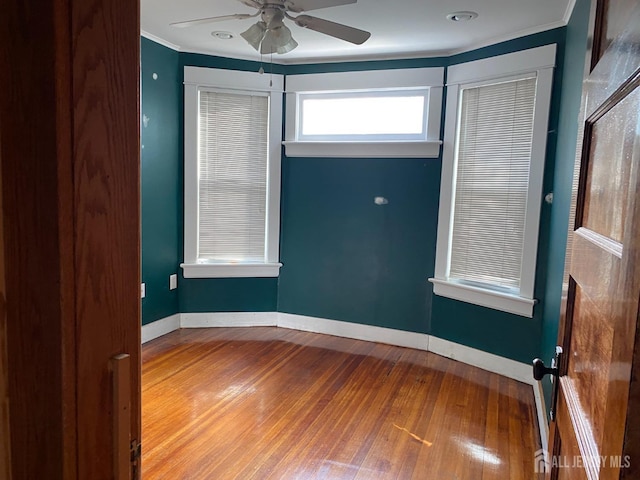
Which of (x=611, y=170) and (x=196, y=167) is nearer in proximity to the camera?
(x=611, y=170)

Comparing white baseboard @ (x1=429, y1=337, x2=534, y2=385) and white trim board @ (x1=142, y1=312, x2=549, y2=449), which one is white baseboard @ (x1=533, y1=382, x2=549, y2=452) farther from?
white baseboard @ (x1=429, y1=337, x2=534, y2=385)

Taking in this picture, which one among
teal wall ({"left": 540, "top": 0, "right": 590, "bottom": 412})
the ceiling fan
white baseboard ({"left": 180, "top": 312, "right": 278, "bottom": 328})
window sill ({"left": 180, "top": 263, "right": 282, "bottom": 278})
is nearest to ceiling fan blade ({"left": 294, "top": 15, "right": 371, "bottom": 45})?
the ceiling fan

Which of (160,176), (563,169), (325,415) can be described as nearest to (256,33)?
(160,176)

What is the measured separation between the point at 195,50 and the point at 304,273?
2200 millimetres

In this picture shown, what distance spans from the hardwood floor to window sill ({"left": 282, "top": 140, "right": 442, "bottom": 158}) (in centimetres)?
167

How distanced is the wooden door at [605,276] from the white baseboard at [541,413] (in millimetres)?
1503

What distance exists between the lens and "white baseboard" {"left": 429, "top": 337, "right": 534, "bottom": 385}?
10.7ft

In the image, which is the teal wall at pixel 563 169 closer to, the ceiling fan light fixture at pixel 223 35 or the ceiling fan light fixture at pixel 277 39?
the ceiling fan light fixture at pixel 277 39

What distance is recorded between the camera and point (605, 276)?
2.35 ft

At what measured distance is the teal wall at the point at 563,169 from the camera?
7.53ft

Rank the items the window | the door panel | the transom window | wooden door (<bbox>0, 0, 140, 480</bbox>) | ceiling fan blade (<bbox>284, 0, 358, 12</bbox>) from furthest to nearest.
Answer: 1. the transom window
2. the window
3. ceiling fan blade (<bbox>284, 0, 358, 12</bbox>)
4. the door panel
5. wooden door (<bbox>0, 0, 140, 480</bbox>)

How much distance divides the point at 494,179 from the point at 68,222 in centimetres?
329

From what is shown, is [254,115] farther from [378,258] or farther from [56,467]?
[56,467]

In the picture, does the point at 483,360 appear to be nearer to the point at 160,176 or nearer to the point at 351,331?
the point at 351,331
